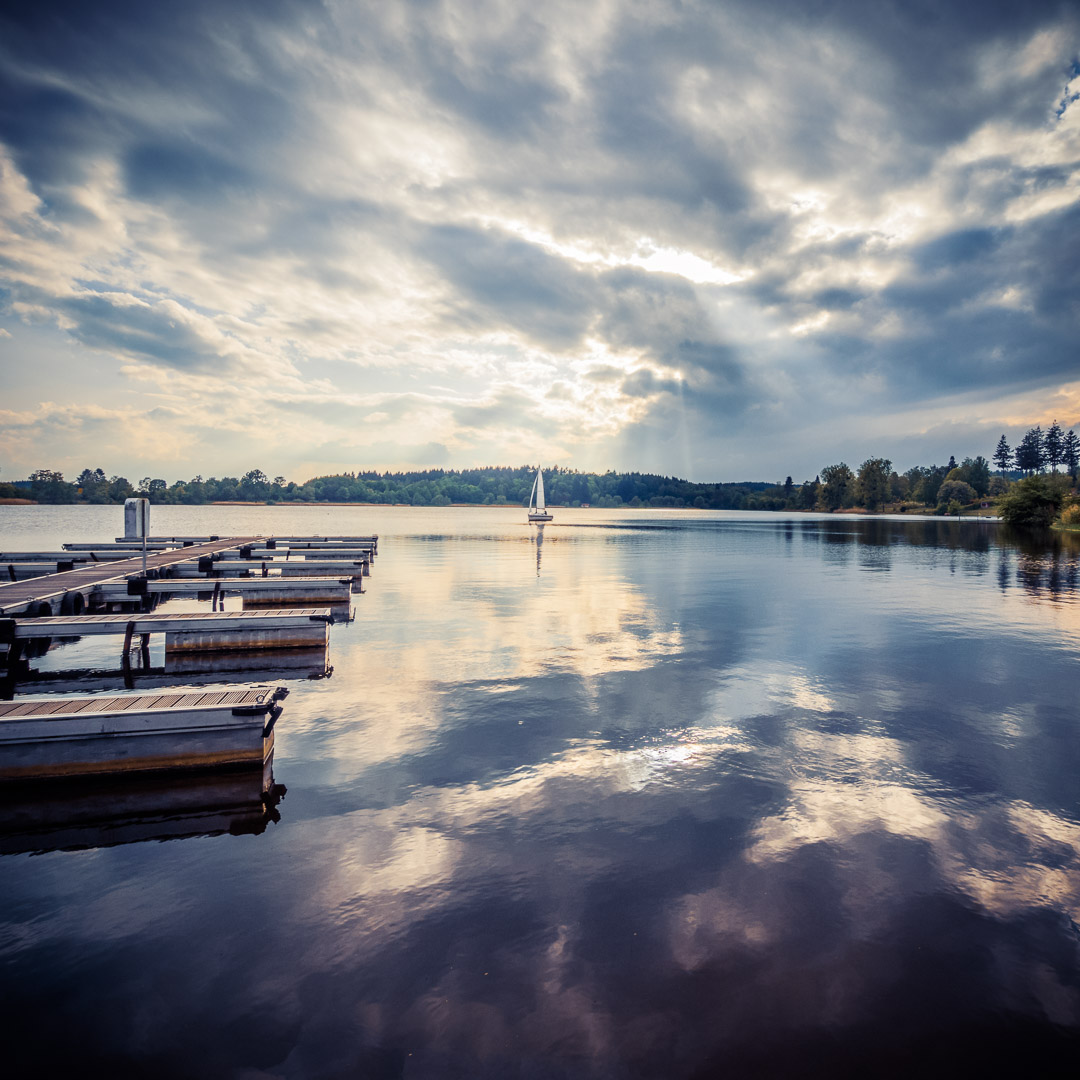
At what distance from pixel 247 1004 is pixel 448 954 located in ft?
6.20

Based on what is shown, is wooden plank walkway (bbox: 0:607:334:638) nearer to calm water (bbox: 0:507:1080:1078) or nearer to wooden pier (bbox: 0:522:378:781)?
wooden pier (bbox: 0:522:378:781)

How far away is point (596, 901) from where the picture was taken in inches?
283

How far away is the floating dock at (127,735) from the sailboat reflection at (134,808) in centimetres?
22

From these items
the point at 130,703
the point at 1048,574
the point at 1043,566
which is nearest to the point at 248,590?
the point at 130,703

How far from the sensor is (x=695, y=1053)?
5242 mm

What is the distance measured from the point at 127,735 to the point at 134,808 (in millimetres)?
1107

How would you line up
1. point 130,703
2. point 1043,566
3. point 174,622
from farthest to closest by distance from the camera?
point 1043,566
point 174,622
point 130,703

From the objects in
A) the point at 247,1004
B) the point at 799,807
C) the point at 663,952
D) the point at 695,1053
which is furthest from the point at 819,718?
the point at 247,1004

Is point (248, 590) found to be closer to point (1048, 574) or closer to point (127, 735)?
point (127, 735)

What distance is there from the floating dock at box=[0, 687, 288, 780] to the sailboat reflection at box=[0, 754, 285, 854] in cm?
22

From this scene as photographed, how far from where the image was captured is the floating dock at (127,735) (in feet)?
31.1

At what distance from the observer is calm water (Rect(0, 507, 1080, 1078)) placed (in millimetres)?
5398

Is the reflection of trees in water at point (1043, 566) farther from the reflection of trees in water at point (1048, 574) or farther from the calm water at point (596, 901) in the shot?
the calm water at point (596, 901)

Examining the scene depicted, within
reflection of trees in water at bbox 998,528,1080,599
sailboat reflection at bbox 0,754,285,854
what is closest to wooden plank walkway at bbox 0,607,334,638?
sailboat reflection at bbox 0,754,285,854
